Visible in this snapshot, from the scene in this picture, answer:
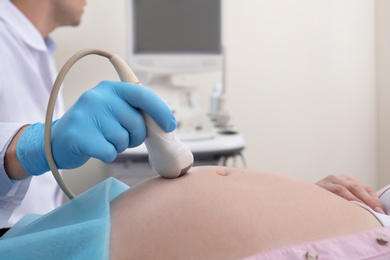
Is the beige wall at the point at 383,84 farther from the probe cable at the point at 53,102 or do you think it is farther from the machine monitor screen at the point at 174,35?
the probe cable at the point at 53,102

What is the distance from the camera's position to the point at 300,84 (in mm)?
2619

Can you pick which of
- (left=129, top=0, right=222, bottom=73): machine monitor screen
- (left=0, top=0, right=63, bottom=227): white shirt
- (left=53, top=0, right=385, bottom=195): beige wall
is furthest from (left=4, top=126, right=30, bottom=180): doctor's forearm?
(left=53, top=0, right=385, bottom=195): beige wall

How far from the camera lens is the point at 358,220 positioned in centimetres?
69

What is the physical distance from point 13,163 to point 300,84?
2.13m

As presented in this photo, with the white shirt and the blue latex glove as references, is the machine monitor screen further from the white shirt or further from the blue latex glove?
the blue latex glove

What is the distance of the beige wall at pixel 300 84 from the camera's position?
8.26ft

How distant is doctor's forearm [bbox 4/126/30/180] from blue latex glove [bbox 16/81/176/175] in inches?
2.3

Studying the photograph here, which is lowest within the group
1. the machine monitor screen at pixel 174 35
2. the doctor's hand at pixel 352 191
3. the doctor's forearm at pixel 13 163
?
the doctor's hand at pixel 352 191

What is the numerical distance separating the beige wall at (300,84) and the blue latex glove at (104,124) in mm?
1693

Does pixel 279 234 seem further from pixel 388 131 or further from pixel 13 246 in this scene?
pixel 388 131

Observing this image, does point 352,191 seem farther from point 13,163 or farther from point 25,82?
point 25,82

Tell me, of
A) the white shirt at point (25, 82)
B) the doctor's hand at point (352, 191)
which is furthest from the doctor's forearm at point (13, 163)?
the doctor's hand at point (352, 191)

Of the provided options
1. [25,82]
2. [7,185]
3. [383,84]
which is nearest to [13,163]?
[7,185]

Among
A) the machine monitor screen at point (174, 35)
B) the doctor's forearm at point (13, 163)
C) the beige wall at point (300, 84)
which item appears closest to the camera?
the doctor's forearm at point (13, 163)
